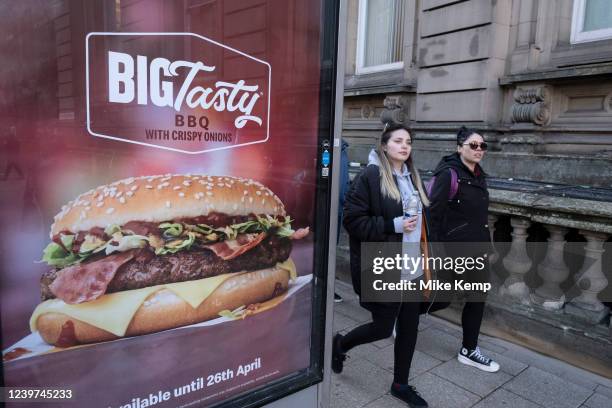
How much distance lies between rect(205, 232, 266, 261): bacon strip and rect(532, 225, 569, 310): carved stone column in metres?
3.04

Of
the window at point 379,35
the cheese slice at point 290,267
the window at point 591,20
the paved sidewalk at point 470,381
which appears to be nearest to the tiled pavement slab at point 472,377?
the paved sidewalk at point 470,381

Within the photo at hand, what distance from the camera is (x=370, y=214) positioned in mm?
3131

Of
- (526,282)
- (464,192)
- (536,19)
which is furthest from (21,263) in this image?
(536,19)

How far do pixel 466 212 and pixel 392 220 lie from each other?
91 cm

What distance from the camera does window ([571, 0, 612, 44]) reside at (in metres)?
6.31

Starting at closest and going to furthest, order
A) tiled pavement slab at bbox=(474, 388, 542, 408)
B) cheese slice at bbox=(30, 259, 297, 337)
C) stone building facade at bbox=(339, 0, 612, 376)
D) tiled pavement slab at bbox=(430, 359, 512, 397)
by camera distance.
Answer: cheese slice at bbox=(30, 259, 297, 337) → tiled pavement slab at bbox=(474, 388, 542, 408) → tiled pavement slab at bbox=(430, 359, 512, 397) → stone building facade at bbox=(339, 0, 612, 376)

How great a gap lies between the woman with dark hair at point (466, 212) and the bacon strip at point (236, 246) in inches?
72.8

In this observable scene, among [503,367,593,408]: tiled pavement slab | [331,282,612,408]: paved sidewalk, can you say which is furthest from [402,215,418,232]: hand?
[503,367,593,408]: tiled pavement slab

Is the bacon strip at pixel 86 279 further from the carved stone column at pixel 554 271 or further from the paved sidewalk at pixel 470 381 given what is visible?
the carved stone column at pixel 554 271

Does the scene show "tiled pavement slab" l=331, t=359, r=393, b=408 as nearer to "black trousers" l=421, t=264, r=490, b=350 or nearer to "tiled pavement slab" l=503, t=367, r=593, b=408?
"black trousers" l=421, t=264, r=490, b=350

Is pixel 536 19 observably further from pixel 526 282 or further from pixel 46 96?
pixel 46 96

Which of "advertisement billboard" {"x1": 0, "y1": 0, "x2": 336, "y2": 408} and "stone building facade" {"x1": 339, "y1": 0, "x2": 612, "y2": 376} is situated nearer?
"advertisement billboard" {"x1": 0, "y1": 0, "x2": 336, "y2": 408}

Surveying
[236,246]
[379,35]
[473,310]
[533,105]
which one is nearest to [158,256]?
[236,246]

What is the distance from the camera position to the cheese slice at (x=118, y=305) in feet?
5.28
